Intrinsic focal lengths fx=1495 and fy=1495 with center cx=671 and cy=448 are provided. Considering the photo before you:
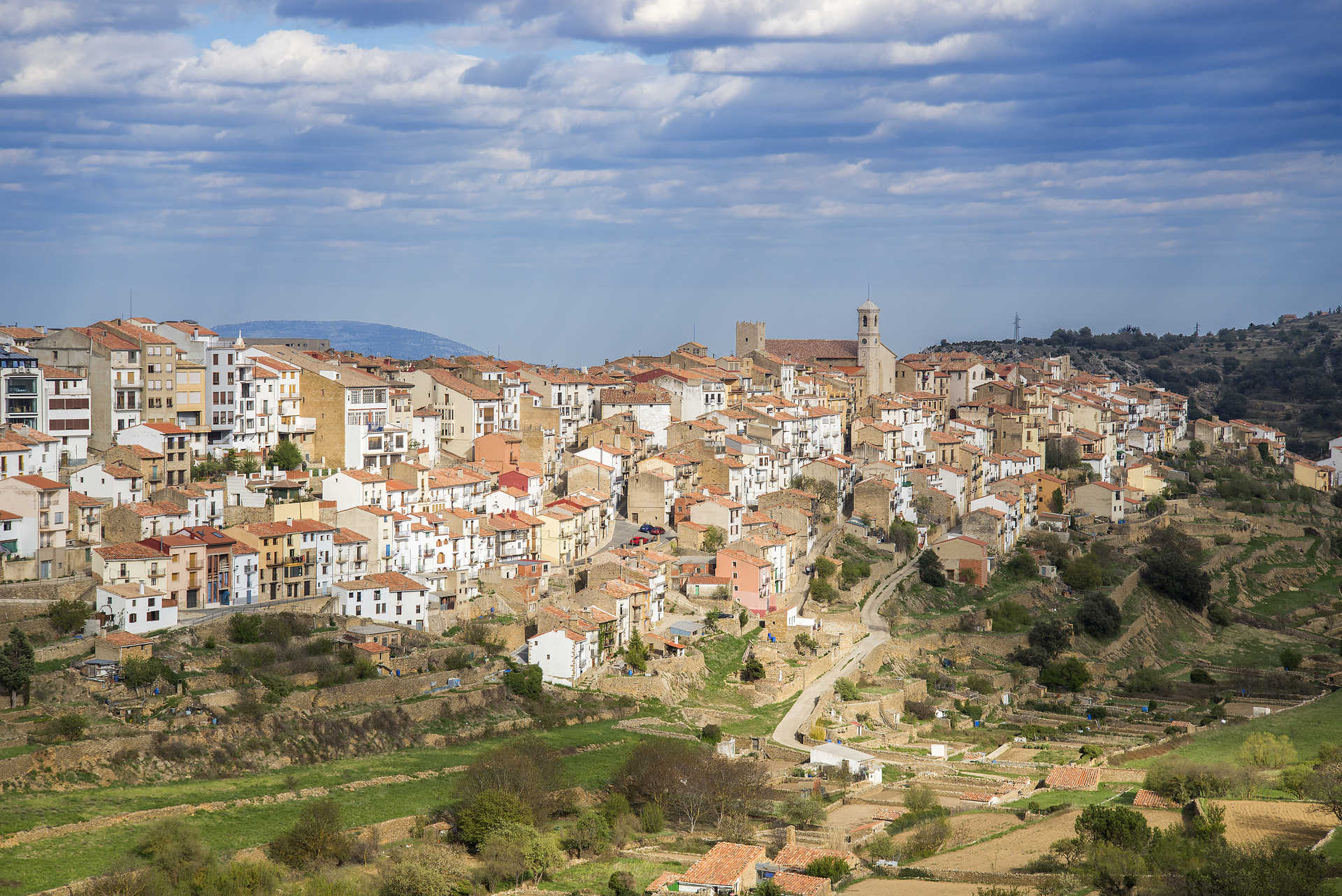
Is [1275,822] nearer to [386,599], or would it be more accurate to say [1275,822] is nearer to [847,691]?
[847,691]

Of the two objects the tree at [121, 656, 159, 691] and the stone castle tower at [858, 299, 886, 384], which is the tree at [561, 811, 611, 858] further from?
the stone castle tower at [858, 299, 886, 384]

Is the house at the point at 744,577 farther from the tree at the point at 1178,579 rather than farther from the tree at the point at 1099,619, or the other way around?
the tree at the point at 1178,579

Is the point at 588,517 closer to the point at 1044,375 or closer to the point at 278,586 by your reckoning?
the point at 278,586

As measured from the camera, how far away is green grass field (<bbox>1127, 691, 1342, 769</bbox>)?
4103cm

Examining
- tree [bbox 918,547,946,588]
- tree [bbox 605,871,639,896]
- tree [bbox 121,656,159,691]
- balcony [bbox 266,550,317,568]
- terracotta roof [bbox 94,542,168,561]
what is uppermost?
terracotta roof [bbox 94,542,168,561]

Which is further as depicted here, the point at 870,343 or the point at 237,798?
the point at 870,343

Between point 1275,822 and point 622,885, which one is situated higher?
point 1275,822

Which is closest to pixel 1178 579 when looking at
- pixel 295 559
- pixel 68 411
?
pixel 295 559

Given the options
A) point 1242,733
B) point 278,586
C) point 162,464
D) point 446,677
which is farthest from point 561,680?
point 1242,733

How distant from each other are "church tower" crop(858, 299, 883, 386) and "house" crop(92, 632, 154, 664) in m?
53.0

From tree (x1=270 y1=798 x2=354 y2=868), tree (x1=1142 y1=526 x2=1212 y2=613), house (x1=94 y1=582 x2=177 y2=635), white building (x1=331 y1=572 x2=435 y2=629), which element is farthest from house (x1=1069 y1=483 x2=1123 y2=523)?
tree (x1=270 y1=798 x2=354 y2=868)

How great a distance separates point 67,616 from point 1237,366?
120 m

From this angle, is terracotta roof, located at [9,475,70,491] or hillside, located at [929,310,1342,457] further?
hillside, located at [929,310,1342,457]

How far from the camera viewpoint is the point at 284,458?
47656mm
